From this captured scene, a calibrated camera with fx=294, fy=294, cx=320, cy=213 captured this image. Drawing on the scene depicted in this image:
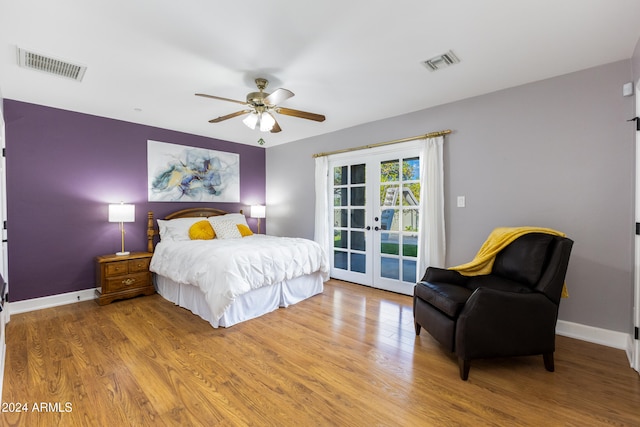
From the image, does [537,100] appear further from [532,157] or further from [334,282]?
[334,282]

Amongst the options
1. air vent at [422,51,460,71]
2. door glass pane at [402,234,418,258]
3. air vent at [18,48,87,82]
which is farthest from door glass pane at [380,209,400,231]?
air vent at [18,48,87,82]

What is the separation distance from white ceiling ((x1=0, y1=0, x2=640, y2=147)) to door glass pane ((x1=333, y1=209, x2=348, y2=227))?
1.83 meters

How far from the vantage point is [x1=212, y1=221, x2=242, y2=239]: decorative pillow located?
4.30 metres

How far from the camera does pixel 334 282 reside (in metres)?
4.59

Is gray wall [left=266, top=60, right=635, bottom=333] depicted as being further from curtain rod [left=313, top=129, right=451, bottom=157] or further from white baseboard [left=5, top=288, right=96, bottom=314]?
white baseboard [left=5, top=288, right=96, bottom=314]

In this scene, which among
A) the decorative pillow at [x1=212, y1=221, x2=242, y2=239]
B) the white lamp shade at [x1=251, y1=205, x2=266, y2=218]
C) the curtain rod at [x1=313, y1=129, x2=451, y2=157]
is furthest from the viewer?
the white lamp shade at [x1=251, y1=205, x2=266, y2=218]

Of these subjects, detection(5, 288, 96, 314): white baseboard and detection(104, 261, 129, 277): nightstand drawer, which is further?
detection(104, 261, 129, 277): nightstand drawer

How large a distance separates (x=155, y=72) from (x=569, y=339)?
4.39 metres

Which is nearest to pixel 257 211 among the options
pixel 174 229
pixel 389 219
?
pixel 174 229

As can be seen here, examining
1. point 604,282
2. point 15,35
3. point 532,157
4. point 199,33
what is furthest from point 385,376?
point 15,35

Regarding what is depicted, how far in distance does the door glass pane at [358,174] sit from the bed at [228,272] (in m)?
1.25

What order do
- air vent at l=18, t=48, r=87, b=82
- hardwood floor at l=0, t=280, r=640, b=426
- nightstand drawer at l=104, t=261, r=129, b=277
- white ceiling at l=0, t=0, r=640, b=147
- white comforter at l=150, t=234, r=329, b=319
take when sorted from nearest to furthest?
hardwood floor at l=0, t=280, r=640, b=426, white ceiling at l=0, t=0, r=640, b=147, air vent at l=18, t=48, r=87, b=82, white comforter at l=150, t=234, r=329, b=319, nightstand drawer at l=104, t=261, r=129, b=277

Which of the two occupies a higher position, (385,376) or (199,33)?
(199,33)

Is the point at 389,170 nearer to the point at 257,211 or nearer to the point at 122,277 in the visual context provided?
the point at 257,211
